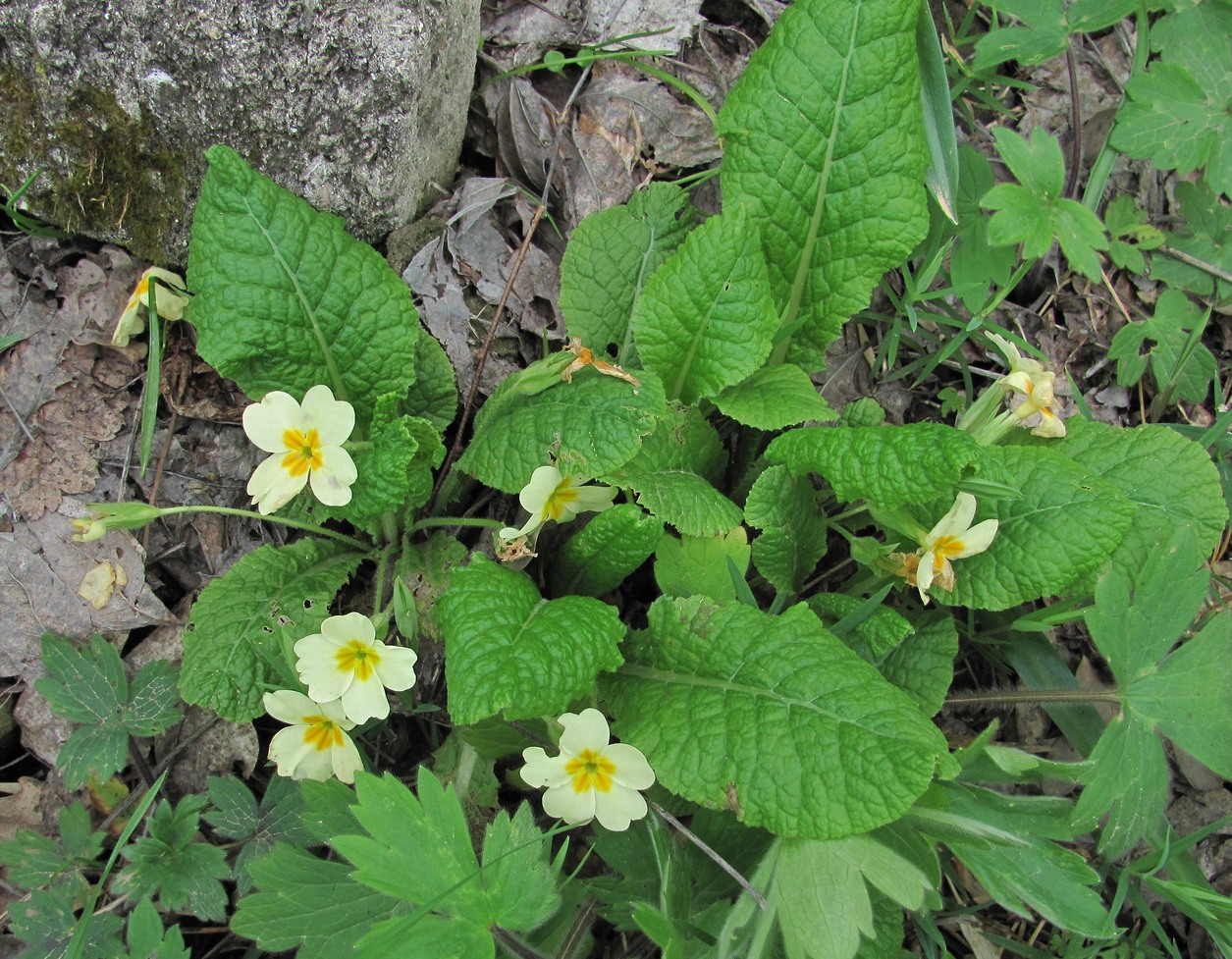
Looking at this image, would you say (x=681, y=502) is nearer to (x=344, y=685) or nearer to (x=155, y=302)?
(x=344, y=685)

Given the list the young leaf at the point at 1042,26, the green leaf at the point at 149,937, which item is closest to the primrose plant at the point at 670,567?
the green leaf at the point at 149,937

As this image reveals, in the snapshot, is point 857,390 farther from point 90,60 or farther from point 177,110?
point 90,60

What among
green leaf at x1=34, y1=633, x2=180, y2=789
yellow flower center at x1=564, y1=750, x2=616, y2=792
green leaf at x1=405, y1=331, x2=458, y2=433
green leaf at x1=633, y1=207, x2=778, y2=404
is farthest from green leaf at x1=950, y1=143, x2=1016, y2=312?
green leaf at x1=34, y1=633, x2=180, y2=789

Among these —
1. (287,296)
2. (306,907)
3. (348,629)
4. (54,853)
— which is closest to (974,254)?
(287,296)

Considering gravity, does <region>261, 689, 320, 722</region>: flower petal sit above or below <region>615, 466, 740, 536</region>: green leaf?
below

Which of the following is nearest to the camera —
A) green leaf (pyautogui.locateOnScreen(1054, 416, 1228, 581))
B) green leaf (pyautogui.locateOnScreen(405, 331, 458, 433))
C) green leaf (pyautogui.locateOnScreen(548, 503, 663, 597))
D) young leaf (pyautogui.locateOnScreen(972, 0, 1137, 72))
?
green leaf (pyautogui.locateOnScreen(548, 503, 663, 597))

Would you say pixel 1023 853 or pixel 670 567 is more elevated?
pixel 670 567

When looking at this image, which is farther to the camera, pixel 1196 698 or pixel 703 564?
pixel 703 564

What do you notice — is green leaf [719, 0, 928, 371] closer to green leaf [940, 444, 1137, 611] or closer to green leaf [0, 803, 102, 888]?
green leaf [940, 444, 1137, 611]
